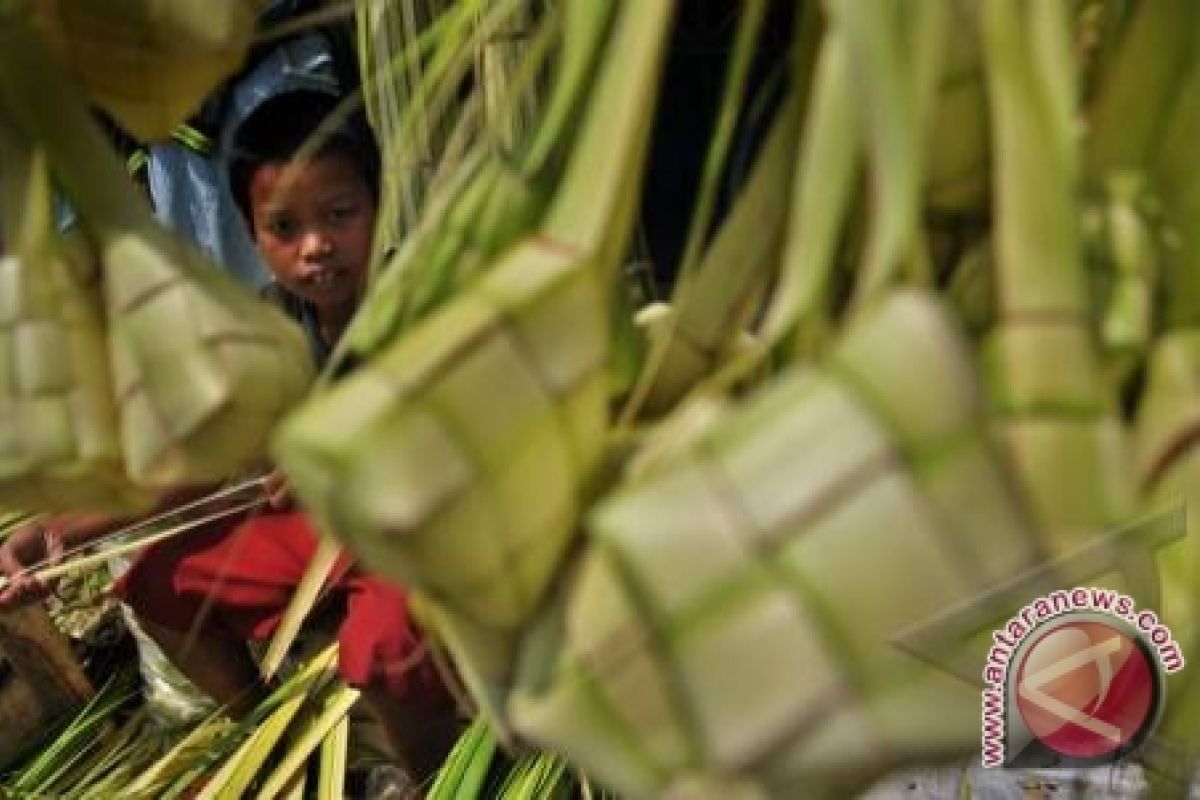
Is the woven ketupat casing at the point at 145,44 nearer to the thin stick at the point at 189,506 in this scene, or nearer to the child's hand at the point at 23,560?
the thin stick at the point at 189,506

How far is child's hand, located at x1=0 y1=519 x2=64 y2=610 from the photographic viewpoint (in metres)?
1.50

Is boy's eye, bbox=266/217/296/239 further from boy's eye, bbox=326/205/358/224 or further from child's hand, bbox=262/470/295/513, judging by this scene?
child's hand, bbox=262/470/295/513

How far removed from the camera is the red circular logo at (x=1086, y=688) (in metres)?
0.32

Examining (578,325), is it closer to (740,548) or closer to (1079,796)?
(740,548)

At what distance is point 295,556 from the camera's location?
149cm

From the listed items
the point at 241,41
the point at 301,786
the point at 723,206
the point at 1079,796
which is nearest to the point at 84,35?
the point at 241,41

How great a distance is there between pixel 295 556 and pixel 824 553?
1252 millimetres

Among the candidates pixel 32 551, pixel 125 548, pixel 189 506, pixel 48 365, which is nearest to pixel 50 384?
pixel 48 365

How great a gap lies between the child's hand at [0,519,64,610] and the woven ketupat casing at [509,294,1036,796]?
1237 millimetres

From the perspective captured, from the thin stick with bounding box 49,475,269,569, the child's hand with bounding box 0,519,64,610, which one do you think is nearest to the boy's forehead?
the thin stick with bounding box 49,475,269,569

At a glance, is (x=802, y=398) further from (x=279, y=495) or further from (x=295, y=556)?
(x=295, y=556)

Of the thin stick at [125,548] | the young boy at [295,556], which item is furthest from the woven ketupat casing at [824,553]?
→ the thin stick at [125,548]

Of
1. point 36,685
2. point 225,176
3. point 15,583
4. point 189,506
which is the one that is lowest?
point 36,685

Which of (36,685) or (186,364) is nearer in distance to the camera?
(186,364)
